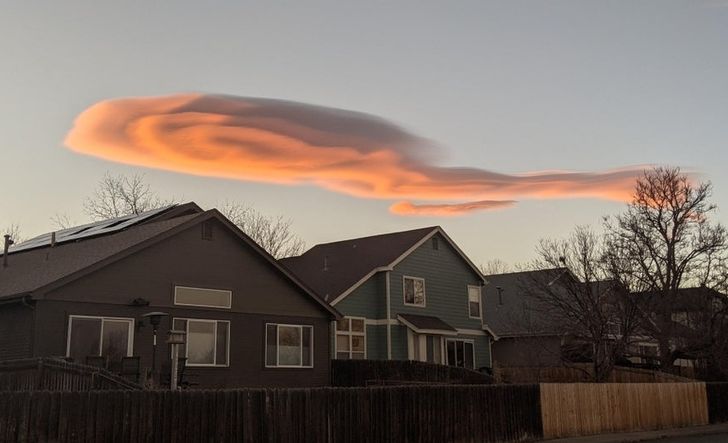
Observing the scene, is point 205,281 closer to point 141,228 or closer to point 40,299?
point 141,228

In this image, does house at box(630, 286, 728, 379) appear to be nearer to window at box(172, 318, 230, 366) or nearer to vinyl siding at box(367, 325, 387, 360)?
vinyl siding at box(367, 325, 387, 360)

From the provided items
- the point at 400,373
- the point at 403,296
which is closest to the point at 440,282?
the point at 403,296

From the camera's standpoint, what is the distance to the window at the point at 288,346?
24.2m

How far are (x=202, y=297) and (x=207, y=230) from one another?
216 centimetres

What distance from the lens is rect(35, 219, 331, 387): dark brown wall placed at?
19469 mm

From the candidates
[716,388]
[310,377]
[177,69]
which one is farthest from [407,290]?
[177,69]

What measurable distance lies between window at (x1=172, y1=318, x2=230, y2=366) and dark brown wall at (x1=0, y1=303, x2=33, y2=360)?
4046 millimetres

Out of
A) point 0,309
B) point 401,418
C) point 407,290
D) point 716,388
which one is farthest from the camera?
point 407,290

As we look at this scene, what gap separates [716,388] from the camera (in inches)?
1149

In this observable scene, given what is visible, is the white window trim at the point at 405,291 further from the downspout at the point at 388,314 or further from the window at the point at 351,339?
the window at the point at 351,339

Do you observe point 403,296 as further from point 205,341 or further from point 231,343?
point 205,341

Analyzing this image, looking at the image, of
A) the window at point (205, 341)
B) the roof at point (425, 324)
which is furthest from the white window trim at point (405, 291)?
the window at point (205, 341)

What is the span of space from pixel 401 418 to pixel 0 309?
11.5 m

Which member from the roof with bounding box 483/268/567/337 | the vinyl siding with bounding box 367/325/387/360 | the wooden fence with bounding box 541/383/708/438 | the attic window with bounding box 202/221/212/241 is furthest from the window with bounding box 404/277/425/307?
the attic window with bounding box 202/221/212/241
